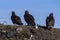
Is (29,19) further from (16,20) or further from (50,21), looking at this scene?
(50,21)

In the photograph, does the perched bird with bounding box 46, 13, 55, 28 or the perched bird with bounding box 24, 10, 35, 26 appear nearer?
the perched bird with bounding box 46, 13, 55, 28

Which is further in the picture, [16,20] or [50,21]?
[16,20]

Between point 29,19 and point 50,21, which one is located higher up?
point 29,19

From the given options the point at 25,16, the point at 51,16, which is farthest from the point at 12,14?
the point at 51,16

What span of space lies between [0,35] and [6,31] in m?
0.49

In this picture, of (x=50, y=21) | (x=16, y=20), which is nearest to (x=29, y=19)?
(x=16, y=20)

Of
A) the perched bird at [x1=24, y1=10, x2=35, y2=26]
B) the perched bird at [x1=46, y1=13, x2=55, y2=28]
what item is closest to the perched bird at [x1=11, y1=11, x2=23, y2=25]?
the perched bird at [x1=24, y1=10, x2=35, y2=26]

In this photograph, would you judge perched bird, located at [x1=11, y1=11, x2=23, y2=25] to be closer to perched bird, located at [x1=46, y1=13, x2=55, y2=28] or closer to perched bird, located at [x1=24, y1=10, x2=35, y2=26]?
perched bird, located at [x1=24, y1=10, x2=35, y2=26]

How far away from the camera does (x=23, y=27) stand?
1980 cm

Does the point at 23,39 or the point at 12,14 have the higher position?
the point at 12,14

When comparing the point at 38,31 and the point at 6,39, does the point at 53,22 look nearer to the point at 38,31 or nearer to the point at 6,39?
the point at 38,31

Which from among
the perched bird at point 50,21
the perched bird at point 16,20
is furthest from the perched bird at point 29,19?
the perched bird at point 50,21

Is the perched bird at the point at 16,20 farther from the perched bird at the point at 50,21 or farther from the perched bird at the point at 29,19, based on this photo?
the perched bird at the point at 50,21

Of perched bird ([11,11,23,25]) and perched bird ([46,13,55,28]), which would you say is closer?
perched bird ([46,13,55,28])
